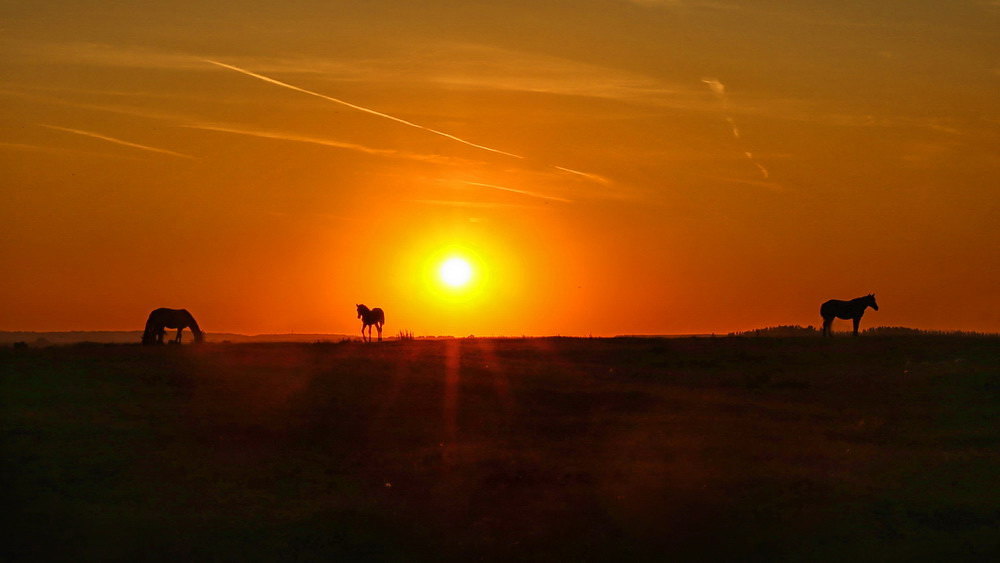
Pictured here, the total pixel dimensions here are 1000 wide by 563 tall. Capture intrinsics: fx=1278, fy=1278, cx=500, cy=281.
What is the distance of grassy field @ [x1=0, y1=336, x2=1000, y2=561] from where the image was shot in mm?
24281

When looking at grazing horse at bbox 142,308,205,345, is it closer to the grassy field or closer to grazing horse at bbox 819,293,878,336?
the grassy field

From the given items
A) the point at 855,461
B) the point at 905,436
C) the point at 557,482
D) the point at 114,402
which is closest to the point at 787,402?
the point at 905,436

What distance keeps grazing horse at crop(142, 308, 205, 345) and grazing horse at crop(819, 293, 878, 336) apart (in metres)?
26.2

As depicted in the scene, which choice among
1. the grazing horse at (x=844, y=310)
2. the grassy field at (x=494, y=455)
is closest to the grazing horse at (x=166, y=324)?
the grassy field at (x=494, y=455)

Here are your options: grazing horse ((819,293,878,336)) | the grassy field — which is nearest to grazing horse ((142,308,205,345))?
the grassy field

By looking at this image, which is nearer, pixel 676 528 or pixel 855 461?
pixel 676 528

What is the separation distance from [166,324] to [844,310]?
2824cm

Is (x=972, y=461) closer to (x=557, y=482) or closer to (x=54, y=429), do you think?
(x=557, y=482)

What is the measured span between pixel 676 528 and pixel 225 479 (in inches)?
392

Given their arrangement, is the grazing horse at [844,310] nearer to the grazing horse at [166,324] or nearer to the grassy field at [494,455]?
the grassy field at [494,455]

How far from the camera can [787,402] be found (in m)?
38.1

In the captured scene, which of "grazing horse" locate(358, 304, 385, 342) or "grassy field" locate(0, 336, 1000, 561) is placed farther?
"grazing horse" locate(358, 304, 385, 342)

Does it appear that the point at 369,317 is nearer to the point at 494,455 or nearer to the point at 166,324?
the point at 166,324

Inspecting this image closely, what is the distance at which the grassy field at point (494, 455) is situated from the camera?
79.7 ft
